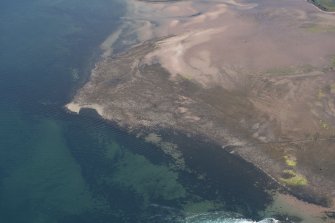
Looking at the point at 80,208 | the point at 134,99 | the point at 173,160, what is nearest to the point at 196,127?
Result: the point at 173,160

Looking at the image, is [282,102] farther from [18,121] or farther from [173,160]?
[18,121]

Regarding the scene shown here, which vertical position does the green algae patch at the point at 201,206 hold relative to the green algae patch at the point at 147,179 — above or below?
below

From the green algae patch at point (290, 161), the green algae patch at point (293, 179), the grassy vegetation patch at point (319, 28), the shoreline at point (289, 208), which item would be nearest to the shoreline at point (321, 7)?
the grassy vegetation patch at point (319, 28)

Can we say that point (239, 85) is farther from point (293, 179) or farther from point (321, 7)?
point (321, 7)

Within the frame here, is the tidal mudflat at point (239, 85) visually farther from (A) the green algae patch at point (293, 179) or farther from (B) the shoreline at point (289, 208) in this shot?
(B) the shoreline at point (289, 208)

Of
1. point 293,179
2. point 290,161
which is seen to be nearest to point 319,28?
point 290,161

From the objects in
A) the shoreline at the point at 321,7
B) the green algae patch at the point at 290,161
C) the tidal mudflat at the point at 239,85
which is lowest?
the green algae patch at the point at 290,161

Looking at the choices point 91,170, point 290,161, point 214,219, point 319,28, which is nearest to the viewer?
point 214,219
